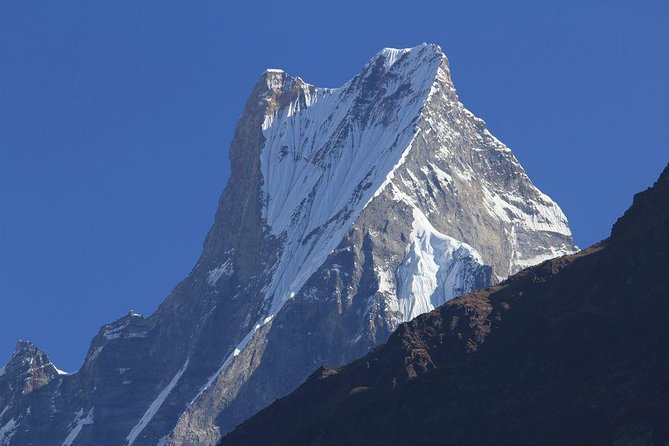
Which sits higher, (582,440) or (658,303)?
(658,303)

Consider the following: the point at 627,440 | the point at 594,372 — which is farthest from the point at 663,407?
the point at 594,372

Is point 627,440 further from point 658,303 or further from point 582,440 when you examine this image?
point 658,303

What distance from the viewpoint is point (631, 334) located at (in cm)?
19912

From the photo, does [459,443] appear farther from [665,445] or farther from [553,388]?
[665,445]

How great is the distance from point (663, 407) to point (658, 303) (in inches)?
737

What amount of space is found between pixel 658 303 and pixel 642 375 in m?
9.09

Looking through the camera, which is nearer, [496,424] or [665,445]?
[665,445]

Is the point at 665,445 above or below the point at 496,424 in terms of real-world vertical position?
below

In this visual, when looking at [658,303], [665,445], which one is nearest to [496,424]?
[658,303]

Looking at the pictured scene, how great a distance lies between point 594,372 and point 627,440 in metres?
17.7

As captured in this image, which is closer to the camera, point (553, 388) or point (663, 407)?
point (663, 407)

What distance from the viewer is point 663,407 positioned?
182 metres

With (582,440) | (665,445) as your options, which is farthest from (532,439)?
(665,445)

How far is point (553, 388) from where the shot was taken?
19975cm
